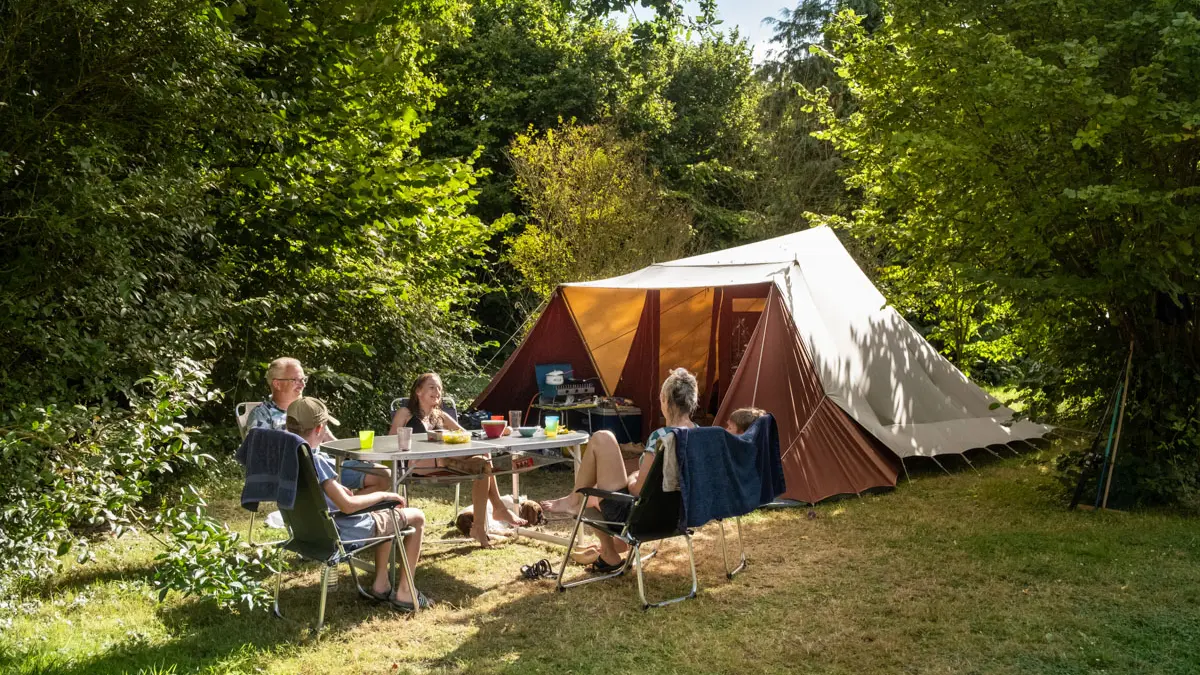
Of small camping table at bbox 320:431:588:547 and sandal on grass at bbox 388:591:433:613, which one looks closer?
sandal on grass at bbox 388:591:433:613

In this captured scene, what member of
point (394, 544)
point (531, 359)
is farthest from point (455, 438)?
point (531, 359)

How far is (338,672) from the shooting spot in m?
3.27

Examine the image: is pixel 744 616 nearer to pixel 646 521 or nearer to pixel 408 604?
pixel 646 521

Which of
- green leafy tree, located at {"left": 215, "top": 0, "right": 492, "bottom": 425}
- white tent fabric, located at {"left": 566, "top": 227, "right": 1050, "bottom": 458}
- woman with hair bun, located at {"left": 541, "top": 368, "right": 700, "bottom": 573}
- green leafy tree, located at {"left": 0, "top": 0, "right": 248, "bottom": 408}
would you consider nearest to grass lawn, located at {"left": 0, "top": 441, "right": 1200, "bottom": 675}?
woman with hair bun, located at {"left": 541, "top": 368, "right": 700, "bottom": 573}

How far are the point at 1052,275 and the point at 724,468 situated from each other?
8.73 feet

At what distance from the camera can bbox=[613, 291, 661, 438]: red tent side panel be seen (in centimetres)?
828

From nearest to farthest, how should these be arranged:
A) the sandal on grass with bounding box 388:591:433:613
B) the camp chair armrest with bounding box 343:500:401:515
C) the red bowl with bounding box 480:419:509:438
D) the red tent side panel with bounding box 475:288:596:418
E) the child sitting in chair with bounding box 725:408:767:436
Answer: the camp chair armrest with bounding box 343:500:401:515, the sandal on grass with bounding box 388:591:433:613, the child sitting in chair with bounding box 725:408:767:436, the red bowl with bounding box 480:419:509:438, the red tent side panel with bounding box 475:288:596:418

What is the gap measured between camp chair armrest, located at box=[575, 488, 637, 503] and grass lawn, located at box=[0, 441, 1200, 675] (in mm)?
430

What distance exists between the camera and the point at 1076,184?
17.6 ft

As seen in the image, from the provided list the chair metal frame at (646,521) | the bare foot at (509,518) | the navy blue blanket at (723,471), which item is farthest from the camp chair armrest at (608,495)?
the bare foot at (509,518)

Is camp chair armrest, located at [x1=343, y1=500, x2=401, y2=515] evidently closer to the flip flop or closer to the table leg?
the table leg

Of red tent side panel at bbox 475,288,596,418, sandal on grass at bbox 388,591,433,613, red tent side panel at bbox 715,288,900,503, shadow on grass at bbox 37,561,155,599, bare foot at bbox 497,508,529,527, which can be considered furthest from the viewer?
red tent side panel at bbox 475,288,596,418

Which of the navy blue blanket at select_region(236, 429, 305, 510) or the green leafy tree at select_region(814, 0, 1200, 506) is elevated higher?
the green leafy tree at select_region(814, 0, 1200, 506)

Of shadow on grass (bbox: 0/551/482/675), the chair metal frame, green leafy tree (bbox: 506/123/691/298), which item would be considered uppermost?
green leafy tree (bbox: 506/123/691/298)
